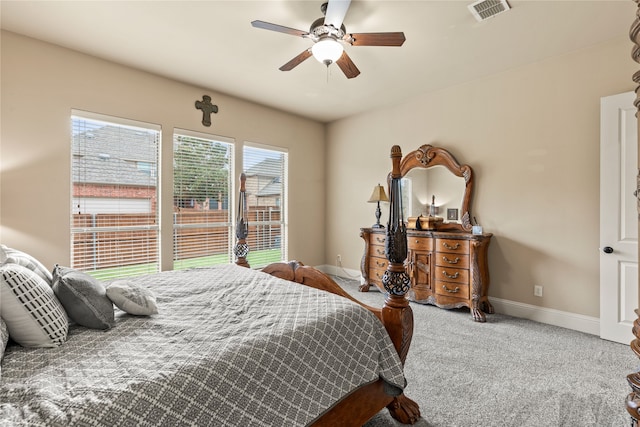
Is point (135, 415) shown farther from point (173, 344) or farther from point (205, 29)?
point (205, 29)

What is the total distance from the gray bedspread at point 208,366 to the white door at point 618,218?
2544 mm

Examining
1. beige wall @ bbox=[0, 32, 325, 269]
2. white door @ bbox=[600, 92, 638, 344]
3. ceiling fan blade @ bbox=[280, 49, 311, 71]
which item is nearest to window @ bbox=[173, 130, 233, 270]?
beige wall @ bbox=[0, 32, 325, 269]

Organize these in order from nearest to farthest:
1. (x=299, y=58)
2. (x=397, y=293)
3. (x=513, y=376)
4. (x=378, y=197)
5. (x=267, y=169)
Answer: (x=397, y=293), (x=513, y=376), (x=299, y=58), (x=378, y=197), (x=267, y=169)

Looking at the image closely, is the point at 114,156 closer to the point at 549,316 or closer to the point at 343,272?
the point at 343,272

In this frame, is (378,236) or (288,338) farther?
(378,236)

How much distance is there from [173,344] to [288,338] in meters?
0.46

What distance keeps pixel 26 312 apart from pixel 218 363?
80cm

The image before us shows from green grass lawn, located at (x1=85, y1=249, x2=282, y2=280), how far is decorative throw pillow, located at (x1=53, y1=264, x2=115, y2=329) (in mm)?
2002

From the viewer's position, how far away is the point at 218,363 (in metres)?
1.09

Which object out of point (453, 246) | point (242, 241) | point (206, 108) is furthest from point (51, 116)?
point (453, 246)

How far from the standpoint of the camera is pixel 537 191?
11.0 feet

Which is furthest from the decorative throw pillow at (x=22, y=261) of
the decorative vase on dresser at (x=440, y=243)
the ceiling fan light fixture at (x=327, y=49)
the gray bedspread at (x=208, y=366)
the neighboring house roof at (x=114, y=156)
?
the decorative vase on dresser at (x=440, y=243)

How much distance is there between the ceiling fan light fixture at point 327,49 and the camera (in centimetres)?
237

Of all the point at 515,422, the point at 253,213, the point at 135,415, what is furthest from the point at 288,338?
the point at 253,213
